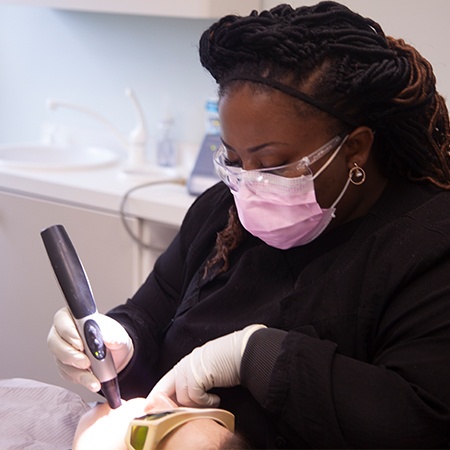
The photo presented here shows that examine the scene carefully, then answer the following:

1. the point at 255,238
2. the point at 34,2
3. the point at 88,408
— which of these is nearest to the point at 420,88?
the point at 255,238

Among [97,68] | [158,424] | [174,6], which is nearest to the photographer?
[158,424]

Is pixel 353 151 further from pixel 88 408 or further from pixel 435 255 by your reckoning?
pixel 88 408

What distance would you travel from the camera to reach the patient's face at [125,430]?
102cm

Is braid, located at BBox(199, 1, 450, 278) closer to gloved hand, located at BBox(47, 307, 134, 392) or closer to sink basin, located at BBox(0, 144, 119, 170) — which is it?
gloved hand, located at BBox(47, 307, 134, 392)

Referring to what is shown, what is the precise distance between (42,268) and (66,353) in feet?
3.95

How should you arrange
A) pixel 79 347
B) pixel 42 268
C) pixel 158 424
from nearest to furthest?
pixel 158 424 < pixel 79 347 < pixel 42 268

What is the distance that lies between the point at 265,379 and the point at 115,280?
4.19 ft

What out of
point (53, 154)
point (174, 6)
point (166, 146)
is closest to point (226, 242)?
point (174, 6)

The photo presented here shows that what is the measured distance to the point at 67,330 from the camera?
1.25 m

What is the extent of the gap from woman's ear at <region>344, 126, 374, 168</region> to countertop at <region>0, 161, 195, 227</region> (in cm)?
96

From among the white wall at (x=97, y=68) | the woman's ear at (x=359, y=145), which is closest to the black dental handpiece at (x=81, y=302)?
the woman's ear at (x=359, y=145)

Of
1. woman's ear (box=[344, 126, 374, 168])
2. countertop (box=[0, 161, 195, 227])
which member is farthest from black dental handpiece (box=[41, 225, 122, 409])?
countertop (box=[0, 161, 195, 227])

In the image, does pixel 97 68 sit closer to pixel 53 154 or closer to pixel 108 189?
pixel 53 154

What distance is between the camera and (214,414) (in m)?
1.07
